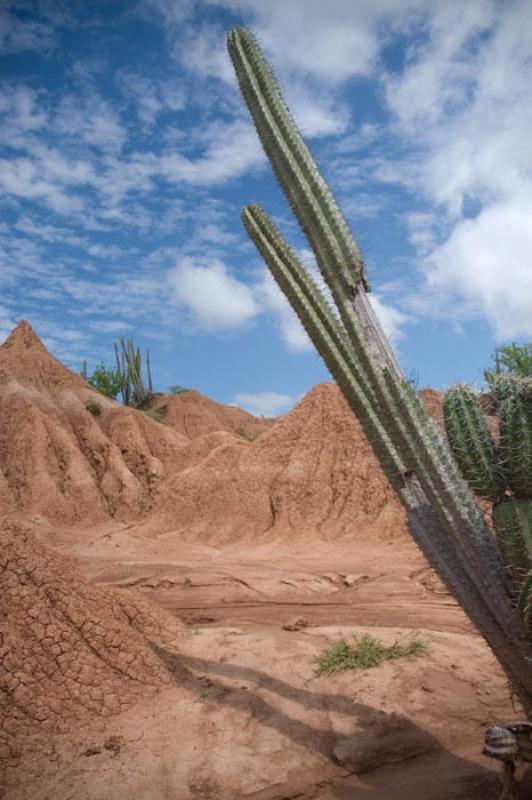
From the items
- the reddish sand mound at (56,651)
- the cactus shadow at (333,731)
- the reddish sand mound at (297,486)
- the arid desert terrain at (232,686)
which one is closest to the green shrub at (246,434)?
the reddish sand mound at (297,486)

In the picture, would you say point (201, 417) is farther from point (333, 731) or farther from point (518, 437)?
point (518, 437)

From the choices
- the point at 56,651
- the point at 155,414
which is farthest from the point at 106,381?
the point at 56,651

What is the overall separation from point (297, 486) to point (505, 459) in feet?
42.1

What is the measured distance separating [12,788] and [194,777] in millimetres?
1235

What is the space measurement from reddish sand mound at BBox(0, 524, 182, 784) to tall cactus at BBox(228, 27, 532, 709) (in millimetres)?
3104

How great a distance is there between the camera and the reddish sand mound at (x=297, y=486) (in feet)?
48.7

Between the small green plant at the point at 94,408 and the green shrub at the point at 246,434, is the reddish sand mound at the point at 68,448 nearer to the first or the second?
the small green plant at the point at 94,408

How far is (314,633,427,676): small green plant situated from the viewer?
5305 mm

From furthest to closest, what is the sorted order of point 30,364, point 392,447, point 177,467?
point 30,364, point 177,467, point 392,447

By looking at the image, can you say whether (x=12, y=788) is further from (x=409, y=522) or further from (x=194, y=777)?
(x=409, y=522)

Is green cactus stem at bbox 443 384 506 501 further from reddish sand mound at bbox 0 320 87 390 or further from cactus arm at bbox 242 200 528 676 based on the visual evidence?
→ reddish sand mound at bbox 0 320 87 390

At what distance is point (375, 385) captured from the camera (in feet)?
11.3

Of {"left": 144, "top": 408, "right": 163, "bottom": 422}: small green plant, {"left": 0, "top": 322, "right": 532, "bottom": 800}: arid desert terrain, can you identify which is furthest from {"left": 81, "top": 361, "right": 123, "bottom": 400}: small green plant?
{"left": 0, "top": 322, "right": 532, "bottom": 800}: arid desert terrain

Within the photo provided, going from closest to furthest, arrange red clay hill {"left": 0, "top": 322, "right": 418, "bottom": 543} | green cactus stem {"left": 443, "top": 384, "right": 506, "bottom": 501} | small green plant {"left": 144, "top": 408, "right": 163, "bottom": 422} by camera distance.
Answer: green cactus stem {"left": 443, "top": 384, "right": 506, "bottom": 501} → red clay hill {"left": 0, "top": 322, "right": 418, "bottom": 543} → small green plant {"left": 144, "top": 408, "right": 163, "bottom": 422}
